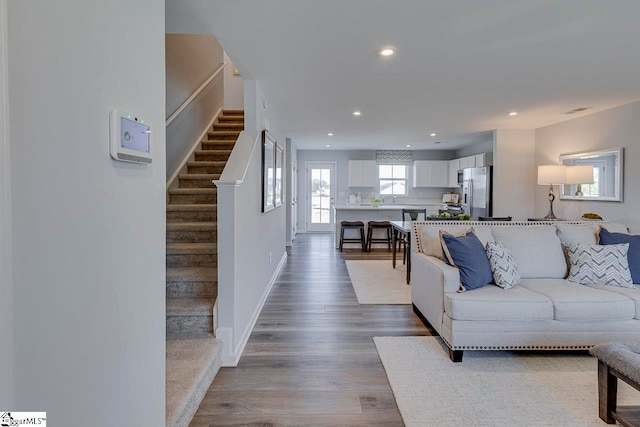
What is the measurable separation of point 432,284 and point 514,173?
176 inches

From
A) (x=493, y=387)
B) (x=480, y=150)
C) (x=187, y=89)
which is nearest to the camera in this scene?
(x=493, y=387)

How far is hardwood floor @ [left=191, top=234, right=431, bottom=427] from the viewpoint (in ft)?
6.42

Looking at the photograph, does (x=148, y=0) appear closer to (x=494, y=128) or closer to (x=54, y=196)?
(x=54, y=196)

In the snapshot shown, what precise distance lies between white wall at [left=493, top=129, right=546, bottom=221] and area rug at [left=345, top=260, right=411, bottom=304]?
231 centimetres

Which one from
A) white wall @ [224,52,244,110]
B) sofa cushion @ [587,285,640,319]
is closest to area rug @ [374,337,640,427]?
sofa cushion @ [587,285,640,319]

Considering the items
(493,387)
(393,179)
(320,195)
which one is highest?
(393,179)

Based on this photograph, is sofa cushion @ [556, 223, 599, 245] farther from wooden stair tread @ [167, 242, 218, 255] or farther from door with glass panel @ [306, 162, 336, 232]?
door with glass panel @ [306, 162, 336, 232]

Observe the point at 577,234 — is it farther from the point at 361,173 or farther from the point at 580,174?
the point at 361,173

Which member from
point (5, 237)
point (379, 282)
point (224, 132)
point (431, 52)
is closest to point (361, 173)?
point (224, 132)

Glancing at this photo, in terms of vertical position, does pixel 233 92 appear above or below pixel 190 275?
above

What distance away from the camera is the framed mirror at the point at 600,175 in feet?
15.0

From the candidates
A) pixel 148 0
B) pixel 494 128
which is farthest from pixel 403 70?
pixel 494 128

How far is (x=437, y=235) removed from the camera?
3.35 m

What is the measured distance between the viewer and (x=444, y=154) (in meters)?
9.93
